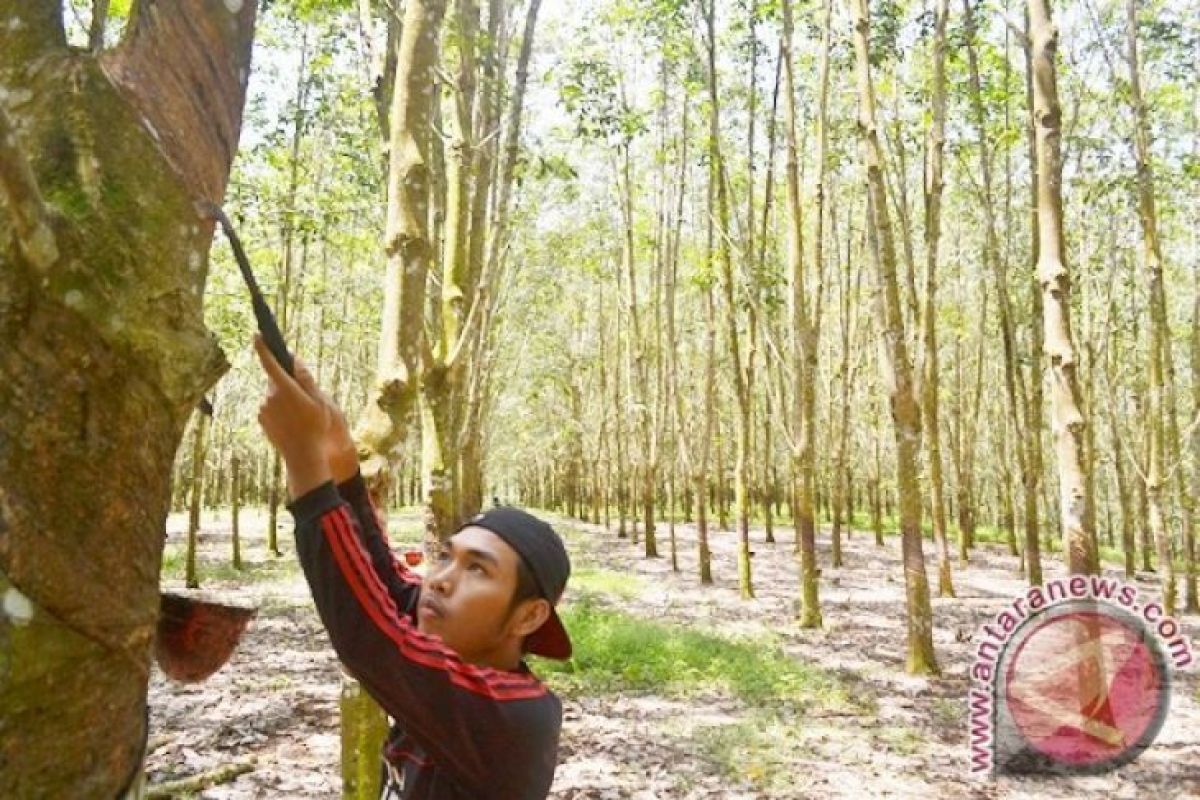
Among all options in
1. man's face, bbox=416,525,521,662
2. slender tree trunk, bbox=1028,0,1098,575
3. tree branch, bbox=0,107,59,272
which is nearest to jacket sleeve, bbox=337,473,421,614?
man's face, bbox=416,525,521,662

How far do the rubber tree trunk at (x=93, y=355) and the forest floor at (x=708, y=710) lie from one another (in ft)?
16.9

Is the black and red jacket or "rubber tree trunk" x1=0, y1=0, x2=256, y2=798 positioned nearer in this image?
"rubber tree trunk" x1=0, y1=0, x2=256, y2=798

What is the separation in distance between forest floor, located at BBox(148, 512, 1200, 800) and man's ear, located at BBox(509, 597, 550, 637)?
16.2 feet

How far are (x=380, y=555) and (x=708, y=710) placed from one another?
7355 millimetres

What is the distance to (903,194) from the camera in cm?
1492

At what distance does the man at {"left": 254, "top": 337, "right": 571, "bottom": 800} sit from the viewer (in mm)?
1240

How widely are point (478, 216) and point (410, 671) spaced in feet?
24.7

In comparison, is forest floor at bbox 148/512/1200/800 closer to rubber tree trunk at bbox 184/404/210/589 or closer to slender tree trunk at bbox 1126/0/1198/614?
rubber tree trunk at bbox 184/404/210/589

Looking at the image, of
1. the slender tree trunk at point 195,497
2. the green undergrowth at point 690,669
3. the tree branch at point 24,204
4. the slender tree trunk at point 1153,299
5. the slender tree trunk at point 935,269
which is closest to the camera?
the tree branch at point 24,204

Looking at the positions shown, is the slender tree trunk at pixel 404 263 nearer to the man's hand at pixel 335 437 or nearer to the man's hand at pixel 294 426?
the man's hand at pixel 335 437

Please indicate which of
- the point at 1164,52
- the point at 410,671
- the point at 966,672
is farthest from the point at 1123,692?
the point at 1164,52

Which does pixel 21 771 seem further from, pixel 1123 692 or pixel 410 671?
pixel 1123 692

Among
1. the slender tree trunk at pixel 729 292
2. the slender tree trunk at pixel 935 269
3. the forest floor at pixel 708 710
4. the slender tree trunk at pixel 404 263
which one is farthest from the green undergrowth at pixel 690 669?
the slender tree trunk at pixel 404 263

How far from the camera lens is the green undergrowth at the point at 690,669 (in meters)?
8.90
